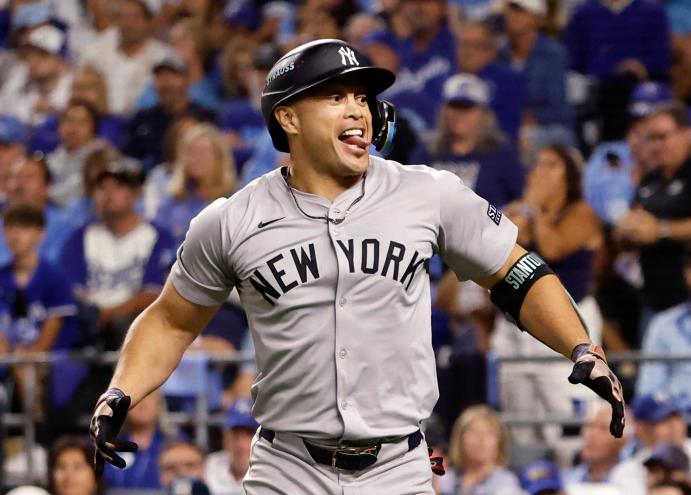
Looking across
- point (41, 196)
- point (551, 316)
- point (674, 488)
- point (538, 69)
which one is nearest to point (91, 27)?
point (41, 196)

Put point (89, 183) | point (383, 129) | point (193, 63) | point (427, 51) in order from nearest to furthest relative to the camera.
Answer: point (383, 129)
point (427, 51)
point (89, 183)
point (193, 63)

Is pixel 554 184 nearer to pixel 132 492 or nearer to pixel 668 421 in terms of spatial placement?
pixel 668 421

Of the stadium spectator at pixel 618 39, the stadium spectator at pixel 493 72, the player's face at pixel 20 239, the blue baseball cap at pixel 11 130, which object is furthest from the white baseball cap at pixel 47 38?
the stadium spectator at pixel 618 39

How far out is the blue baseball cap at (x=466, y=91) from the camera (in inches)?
306

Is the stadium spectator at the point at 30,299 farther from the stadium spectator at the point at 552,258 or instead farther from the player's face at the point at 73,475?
the stadium spectator at the point at 552,258

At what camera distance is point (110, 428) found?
3598 mm

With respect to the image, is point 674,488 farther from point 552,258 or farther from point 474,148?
point 474,148

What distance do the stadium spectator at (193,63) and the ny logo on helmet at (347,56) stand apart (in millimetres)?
6203

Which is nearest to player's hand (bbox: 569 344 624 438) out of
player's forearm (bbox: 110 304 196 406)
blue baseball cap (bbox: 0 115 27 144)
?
player's forearm (bbox: 110 304 196 406)

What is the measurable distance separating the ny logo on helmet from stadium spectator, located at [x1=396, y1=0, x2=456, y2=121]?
4906 millimetres

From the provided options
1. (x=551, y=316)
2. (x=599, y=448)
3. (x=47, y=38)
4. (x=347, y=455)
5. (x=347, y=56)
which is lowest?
(x=599, y=448)

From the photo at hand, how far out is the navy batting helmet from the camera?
362 cm

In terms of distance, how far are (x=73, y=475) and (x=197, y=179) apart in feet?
7.94

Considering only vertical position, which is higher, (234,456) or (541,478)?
(234,456)
